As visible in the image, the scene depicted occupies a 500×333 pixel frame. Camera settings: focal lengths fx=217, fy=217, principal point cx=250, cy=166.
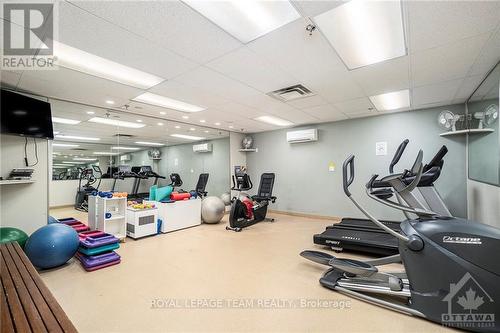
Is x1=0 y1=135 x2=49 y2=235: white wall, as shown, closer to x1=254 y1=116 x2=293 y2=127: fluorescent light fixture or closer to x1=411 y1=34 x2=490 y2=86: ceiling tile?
x1=254 y1=116 x2=293 y2=127: fluorescent light fixture

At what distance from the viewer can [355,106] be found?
462 centimetres

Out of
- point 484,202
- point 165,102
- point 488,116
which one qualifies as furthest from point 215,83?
point 484,202

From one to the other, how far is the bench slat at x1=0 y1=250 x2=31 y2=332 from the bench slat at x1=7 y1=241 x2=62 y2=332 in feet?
0.25

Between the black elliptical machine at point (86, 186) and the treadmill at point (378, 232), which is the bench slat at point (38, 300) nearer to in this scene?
the black elliptical machine at point (86, 186)

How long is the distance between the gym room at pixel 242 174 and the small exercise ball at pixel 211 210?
3cm

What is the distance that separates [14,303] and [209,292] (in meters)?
1.55

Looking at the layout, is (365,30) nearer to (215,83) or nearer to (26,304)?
(215,83)

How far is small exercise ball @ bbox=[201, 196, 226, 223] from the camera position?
18.1 feet

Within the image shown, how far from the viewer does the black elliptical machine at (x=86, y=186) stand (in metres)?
4.72

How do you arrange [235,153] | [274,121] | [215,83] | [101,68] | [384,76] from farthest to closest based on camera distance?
[235,153]
[274,121]
[215,83]
[384,76]
[101,68]

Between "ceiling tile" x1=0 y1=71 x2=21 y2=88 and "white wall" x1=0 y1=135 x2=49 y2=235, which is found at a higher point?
"ceiling tile" x1=0 y1=71 x2=21 y2=88

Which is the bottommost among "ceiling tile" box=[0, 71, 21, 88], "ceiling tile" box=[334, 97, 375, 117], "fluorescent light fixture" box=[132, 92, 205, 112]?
"ceiling tile" box=[0, 71, 21, 88]

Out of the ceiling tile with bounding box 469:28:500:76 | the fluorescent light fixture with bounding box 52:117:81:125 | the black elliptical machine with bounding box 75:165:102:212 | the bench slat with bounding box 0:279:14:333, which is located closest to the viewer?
the bench slat with bounding box 0:279:14:333

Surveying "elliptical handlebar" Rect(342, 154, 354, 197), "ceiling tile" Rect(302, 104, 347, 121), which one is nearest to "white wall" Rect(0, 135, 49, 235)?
"elliptical handlebar" Rect(342, 154, 354, 197)
